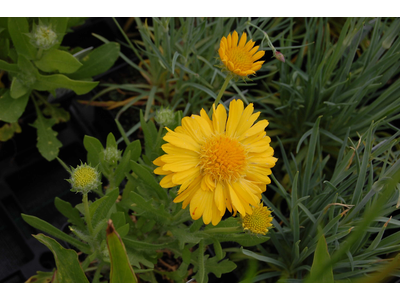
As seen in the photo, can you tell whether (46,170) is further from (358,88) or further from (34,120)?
(358,88)

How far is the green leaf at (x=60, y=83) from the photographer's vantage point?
3.45ft

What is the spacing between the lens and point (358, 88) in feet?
3.74

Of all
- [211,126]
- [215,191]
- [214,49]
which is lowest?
[215,191]

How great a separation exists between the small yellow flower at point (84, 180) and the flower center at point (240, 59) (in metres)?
0.39

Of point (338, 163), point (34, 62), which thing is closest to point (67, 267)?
point (34, 62)

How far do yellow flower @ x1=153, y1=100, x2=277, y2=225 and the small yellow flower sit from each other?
14 cm

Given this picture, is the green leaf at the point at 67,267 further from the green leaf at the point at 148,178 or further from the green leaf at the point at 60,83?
the green leaf at the point at 60,83

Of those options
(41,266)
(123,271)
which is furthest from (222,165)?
(41,266)

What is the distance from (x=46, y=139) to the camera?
1219 millimetres

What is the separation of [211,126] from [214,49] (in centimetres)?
66

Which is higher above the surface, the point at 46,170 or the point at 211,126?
the point at 46,170

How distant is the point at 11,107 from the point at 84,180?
59 centimetres

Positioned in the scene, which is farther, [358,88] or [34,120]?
[34,120]

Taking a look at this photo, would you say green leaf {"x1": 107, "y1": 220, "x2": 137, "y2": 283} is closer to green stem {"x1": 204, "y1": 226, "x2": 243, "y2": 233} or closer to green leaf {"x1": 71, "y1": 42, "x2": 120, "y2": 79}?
green stem {"x1": 204, "y1": 226, "x2": 243, "y2": 233}
